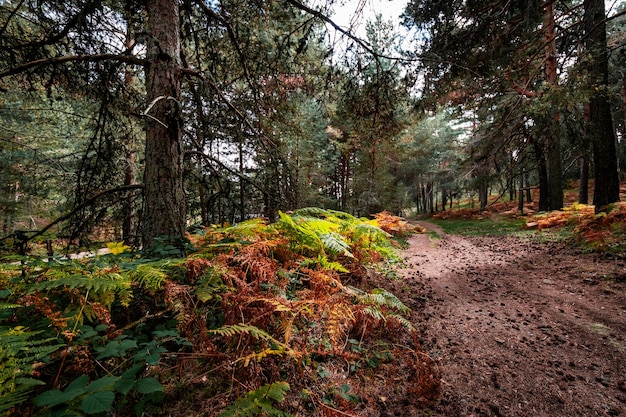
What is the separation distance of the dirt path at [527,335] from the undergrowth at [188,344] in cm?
34

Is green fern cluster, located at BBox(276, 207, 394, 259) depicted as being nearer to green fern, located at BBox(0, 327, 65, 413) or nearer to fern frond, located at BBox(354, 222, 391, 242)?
fern frond, located at BBox(354, 222, 391, 242)

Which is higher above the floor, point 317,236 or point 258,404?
point 317,236

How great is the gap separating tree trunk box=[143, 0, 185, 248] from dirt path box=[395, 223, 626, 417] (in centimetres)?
287

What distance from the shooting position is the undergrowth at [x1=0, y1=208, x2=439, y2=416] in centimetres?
115

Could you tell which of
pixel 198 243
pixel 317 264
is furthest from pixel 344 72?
pixel 198 243

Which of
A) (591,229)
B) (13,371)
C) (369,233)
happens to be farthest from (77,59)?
(591,229)

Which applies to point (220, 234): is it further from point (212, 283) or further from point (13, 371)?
point (13, 371)

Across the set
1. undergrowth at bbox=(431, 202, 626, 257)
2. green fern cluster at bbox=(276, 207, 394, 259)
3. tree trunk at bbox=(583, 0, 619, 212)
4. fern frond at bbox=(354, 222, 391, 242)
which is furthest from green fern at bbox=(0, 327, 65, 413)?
tree trunk at bbox=(583, 0, 619, 212)

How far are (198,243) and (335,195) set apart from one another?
23.3 metres

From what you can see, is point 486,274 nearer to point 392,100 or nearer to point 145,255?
point 392,100

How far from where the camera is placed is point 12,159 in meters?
9.84

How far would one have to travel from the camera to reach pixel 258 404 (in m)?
1.24

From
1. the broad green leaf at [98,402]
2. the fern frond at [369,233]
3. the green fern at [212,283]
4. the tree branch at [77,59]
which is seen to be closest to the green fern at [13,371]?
the broad green leaf at [98,402]

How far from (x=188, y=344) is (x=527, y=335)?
303 cm
